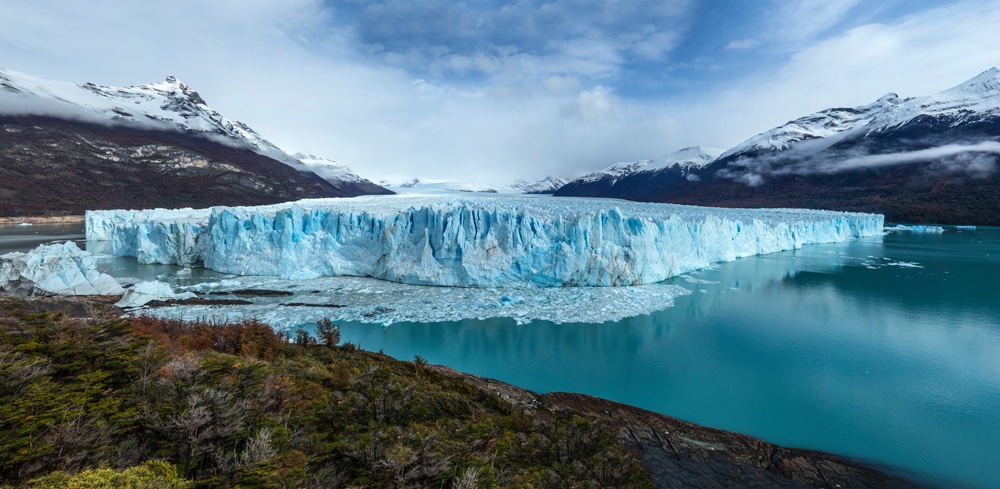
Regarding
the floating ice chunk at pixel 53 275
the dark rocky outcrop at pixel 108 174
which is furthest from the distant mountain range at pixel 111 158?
the floating ice chunk at pixel 53 275

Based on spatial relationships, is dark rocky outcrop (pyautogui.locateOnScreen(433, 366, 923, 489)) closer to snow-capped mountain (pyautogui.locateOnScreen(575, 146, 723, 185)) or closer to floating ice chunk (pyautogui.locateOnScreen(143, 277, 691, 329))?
floating ice chunk (pyautogui.locateOnScreen(143, 277, 691, 329))

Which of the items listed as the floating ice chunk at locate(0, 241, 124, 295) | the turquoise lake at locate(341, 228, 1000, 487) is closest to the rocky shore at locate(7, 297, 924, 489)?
the turquoise lake at locate(341, 228, 1000, 487)

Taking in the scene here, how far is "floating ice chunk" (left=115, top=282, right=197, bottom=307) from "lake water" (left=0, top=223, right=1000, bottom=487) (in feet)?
20.5

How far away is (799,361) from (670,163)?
86389 mm

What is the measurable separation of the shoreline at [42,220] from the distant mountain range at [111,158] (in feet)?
2.76

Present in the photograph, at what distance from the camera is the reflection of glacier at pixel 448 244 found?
14.4 metres

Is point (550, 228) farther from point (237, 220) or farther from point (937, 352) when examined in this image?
point (237, 220)

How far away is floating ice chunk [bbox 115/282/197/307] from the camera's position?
11156 millimetres

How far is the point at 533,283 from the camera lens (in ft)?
47.3

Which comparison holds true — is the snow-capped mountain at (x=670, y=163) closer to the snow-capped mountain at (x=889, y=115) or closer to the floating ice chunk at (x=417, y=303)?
the snow-capped mountain at (x=889, y=115)

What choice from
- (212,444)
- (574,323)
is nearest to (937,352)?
(574,323)

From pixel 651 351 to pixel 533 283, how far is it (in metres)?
6.03

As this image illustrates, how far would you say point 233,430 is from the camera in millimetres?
2785

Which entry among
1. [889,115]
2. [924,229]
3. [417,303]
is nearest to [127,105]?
[417,303]
